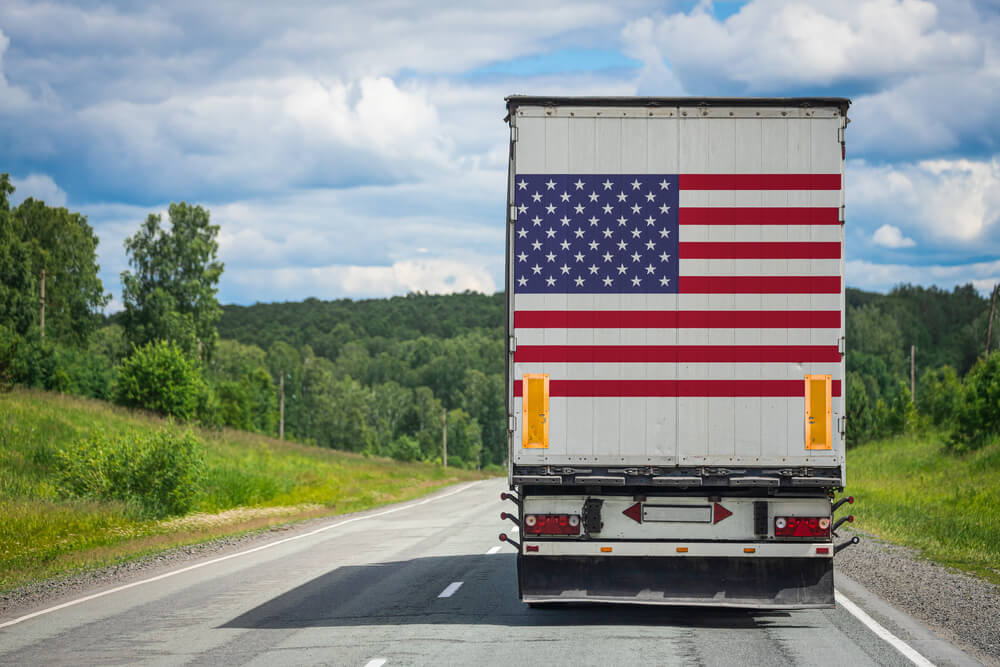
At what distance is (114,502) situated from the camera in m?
25.8

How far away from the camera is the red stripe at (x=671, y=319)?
30.8ft

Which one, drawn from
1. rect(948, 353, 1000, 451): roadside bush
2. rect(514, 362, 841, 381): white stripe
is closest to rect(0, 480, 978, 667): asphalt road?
rect(514, 362, 841, 381): white stripe

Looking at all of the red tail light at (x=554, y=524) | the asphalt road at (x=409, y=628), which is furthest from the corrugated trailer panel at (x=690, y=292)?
the asphalt road at (x=409, y=628)

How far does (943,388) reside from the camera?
59812mm

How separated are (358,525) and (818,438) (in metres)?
18.0

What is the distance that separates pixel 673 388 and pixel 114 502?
20197 mm

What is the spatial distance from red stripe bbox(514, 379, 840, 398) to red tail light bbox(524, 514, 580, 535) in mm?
1138

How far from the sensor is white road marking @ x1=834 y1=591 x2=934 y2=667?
8070mm

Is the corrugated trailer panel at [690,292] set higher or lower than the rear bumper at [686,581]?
higher

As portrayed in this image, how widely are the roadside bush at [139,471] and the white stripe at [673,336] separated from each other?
19.5 metres

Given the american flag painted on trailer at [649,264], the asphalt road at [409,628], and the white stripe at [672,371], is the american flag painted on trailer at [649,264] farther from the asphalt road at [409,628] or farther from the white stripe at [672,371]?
the asphalt road at [409,628]

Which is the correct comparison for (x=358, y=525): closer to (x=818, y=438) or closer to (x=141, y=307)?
(x=818, y=438)

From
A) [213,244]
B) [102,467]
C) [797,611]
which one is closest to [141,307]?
[213,244]

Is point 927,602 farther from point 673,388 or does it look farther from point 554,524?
point 554,524
